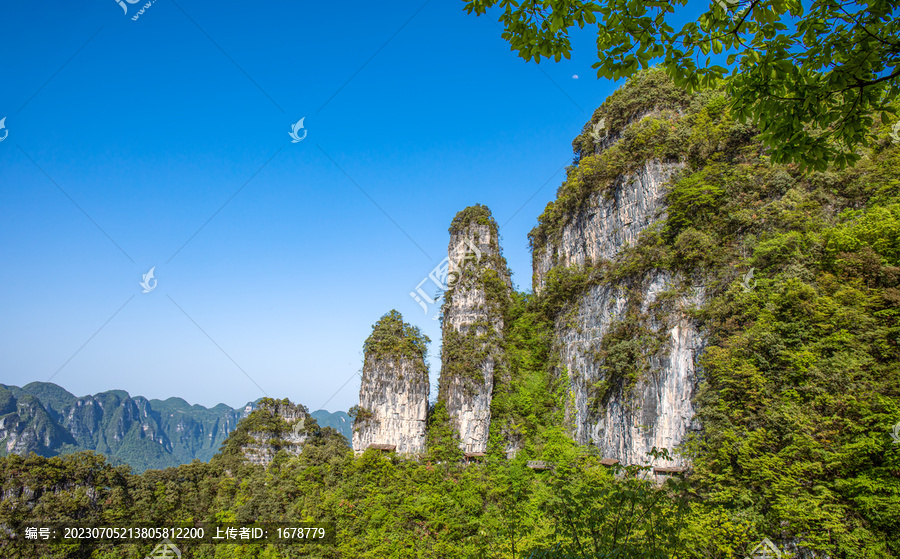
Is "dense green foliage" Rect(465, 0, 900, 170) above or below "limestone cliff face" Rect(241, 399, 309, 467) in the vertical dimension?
above

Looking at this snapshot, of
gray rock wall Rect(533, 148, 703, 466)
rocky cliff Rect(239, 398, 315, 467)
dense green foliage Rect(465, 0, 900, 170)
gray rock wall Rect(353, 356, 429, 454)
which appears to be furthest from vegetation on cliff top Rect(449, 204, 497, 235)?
dense green foliage Rect(465, 0, 900, 170)

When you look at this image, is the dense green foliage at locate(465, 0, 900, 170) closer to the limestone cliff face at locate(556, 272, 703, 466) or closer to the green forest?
the green forest

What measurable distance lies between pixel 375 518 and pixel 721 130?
2938 centimetres

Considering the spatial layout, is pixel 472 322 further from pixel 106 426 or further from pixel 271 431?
pixel 106 426

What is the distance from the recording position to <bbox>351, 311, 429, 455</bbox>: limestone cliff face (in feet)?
107

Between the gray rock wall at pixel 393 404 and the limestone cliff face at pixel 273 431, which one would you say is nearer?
the gray rock wall at pixel 393 404

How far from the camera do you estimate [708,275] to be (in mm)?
20875

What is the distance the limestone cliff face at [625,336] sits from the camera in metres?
20.4

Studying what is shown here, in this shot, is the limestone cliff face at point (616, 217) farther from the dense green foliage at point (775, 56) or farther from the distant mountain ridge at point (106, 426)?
the distant mountain ridge at point (106, 426)

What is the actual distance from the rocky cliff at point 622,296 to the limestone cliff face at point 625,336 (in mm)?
53

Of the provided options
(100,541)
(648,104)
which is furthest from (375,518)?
(648,104)

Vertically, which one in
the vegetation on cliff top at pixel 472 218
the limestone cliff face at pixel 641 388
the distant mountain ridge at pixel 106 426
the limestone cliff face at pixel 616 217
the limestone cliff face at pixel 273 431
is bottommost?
the distant mountain ridge at pixel 106 426

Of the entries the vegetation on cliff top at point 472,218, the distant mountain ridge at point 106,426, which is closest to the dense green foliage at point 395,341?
the vegetation on cliff top at point 472,218

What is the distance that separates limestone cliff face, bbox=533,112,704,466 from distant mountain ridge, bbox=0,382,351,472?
265 ft
